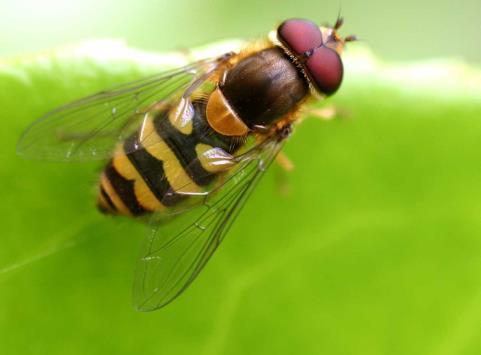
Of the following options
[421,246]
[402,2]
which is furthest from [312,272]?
[402,2]

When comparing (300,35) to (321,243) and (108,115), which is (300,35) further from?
(321,243)

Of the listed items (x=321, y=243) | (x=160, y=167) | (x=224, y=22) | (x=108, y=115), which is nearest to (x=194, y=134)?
(x=160, y=167)

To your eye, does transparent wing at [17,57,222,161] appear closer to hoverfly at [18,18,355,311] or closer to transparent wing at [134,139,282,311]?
hoverfly at [18,18,355,311]

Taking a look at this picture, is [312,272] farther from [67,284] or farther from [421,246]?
[67,284]

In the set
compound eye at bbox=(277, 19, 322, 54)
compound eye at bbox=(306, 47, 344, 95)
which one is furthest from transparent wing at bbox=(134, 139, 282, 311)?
compound eye at bbox=(277, 19, 322, 54)

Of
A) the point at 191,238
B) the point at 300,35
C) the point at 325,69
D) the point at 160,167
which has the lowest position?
the point at 191,238

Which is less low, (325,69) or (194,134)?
(325,69)
